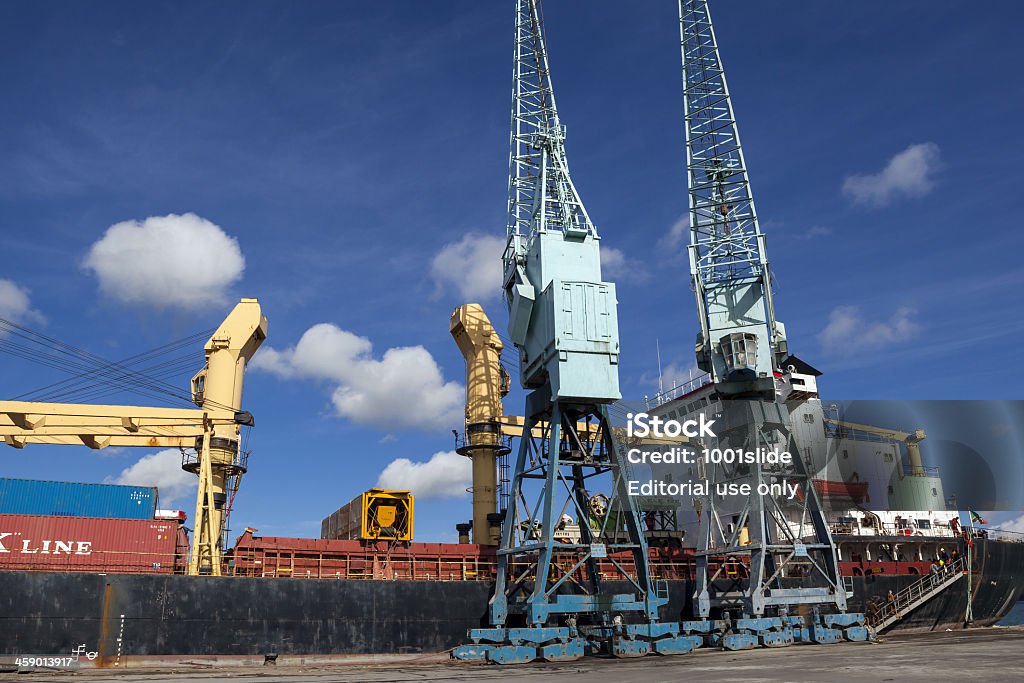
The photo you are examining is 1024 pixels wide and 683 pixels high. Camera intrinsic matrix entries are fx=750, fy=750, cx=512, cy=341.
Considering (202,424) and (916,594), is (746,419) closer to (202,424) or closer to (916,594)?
(916,594)

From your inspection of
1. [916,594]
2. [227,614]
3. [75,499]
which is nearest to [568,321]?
[227,614]

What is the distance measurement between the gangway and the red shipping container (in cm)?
3456

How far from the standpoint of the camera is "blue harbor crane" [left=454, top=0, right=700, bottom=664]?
30.6 m

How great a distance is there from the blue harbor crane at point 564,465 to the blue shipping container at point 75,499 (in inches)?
596

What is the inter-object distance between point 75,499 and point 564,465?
67.7ft

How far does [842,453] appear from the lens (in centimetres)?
5853

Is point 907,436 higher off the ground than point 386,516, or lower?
higher

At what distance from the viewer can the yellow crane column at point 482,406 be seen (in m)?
43.7

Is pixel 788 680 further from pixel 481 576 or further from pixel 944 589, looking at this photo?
pixel 944 589

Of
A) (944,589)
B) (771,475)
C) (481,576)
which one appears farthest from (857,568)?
(481,576)

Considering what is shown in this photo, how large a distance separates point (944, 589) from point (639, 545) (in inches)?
903

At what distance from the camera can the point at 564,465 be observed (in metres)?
33.1

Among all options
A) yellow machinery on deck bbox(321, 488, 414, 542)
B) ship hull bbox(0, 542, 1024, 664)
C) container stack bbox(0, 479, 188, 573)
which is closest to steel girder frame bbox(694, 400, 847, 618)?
ship hull bbox(0, 542, 1024, 664)

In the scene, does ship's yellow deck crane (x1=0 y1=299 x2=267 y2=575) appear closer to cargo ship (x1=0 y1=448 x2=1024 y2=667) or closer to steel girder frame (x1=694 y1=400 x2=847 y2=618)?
cargo ship (x1=0 y1=448 x2=1024 y2=667)
